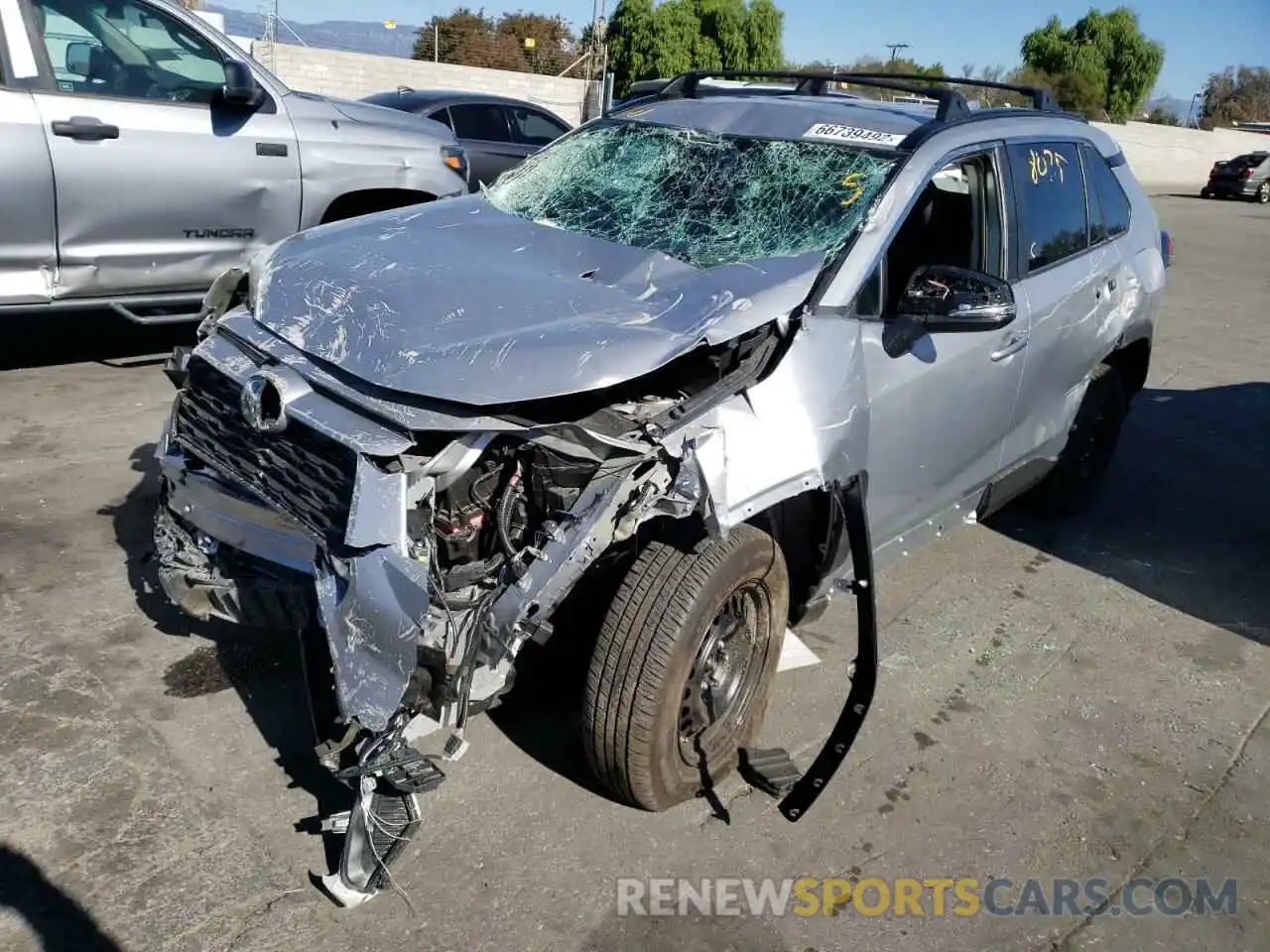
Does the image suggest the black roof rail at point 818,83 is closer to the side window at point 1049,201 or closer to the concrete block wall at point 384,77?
the side window at point 1049,201

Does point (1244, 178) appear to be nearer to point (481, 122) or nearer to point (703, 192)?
point (481, 122)

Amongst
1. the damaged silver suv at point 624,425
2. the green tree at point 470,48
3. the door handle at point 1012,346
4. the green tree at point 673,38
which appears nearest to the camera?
the damaged silver suv at point 624,425

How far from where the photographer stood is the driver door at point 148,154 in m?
5.64

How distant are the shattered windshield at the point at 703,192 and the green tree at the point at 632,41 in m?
38.0

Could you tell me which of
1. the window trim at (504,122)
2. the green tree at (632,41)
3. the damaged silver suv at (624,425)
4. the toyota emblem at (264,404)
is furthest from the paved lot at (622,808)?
the green tree at (632,41)

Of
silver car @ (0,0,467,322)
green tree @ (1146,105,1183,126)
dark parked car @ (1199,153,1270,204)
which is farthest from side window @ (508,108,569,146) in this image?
green tree @ (1146,105,1183,126)

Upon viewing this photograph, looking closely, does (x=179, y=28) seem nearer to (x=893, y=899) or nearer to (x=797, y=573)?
(x=797, y=573)

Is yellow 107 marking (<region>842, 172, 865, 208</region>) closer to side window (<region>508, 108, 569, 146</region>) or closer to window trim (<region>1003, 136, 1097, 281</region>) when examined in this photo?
window trim (<region>1003, 136, 1097, 281</region>)

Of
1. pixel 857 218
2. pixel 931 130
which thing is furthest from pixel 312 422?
pixel 931 130

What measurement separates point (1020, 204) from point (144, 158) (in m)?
4.52

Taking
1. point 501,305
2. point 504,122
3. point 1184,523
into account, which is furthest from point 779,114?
point 504,122

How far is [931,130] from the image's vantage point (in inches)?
147

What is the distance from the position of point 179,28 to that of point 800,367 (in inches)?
191

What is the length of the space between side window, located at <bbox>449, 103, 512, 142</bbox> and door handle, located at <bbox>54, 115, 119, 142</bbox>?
226 inches
